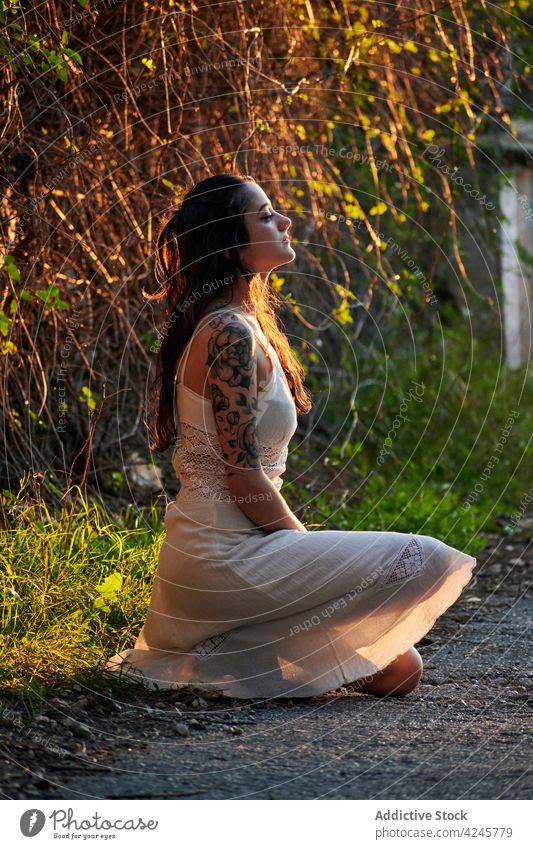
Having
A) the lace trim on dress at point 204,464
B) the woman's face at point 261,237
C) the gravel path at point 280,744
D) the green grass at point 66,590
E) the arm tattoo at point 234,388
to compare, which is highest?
the woman's face at point 261,237

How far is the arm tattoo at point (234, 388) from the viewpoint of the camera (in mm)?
3426

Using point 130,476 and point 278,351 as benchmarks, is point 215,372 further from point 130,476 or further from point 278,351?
point 130,476

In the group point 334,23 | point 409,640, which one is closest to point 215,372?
point 409,640

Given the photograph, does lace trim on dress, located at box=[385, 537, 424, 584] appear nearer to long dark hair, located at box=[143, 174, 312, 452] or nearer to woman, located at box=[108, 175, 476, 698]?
woman, located at box=[108, 175, 476, 698]

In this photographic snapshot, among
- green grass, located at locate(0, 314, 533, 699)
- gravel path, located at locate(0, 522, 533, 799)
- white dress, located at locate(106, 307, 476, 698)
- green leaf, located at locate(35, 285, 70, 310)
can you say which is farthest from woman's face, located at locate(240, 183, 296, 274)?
gravel path, located at locate(0, 522, 533, 799)

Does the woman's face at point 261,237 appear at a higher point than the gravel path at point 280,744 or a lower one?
higher

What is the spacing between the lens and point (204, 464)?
11.7 ft

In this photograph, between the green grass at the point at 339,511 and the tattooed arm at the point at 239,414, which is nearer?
the tattooed arm at the point at 239,414

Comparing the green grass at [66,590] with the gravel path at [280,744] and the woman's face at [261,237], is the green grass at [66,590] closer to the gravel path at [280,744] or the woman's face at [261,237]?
the gravel path at [280,744]

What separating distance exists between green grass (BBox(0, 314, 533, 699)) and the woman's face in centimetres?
114

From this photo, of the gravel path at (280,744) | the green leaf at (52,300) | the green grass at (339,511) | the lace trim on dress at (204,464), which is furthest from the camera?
the green leaf at (52,300)

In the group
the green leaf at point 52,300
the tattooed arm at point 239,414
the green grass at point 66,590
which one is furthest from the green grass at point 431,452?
the tattooed arm at point 239,414

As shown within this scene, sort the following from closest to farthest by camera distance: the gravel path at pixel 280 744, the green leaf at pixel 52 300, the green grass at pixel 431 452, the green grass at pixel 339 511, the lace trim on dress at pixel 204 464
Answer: the gravel path at pixel 280 744
the lace trim on dress at pixel 204 464
the green grass at pixel 339 511
the green leaf at pixel 52 300
the green grass at pixel 431 452

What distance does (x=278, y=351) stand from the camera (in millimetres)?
3861
